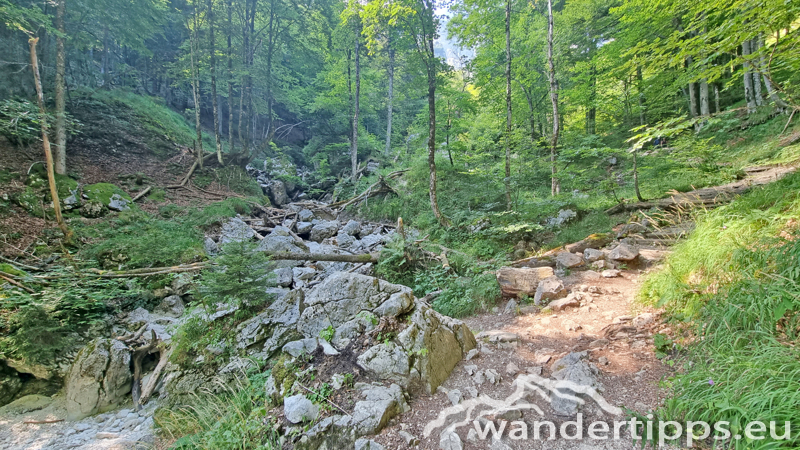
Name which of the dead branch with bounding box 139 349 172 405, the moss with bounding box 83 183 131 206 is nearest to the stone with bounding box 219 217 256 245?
the moss with bounding box 83 183 131 206

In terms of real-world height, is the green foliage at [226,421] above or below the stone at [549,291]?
below

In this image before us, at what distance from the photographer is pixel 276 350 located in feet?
13.8

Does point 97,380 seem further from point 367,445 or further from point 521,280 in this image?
point 521,280

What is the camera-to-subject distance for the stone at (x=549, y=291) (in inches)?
193

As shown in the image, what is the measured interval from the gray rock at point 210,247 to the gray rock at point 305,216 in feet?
14.9

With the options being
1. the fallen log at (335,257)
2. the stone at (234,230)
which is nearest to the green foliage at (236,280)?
the fallen log at (335,257)

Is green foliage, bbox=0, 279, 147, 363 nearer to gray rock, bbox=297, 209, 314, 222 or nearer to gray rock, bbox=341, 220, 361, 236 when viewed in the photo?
gray rock, bbox=341, 220, 361, 236

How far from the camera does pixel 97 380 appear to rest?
5.01 m

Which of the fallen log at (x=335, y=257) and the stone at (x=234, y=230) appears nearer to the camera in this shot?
the fallen log at (x=335, y=257)

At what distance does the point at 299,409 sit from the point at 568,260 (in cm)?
566

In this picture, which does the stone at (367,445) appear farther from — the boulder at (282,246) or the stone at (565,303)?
the boulder at (282,246)

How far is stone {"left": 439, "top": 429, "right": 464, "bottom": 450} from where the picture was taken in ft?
7.83

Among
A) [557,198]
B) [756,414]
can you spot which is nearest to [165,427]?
[756,414]

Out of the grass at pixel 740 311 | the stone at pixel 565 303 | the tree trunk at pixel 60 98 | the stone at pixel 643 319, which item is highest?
the tree trunk at pixel 60 98
